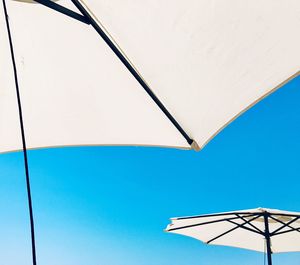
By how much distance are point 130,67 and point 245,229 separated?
3770 mm

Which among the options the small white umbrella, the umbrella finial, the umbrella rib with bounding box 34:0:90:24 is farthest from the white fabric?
the umbrella rib with bounding box 34:0:90:24

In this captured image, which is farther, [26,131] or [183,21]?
[26,131]

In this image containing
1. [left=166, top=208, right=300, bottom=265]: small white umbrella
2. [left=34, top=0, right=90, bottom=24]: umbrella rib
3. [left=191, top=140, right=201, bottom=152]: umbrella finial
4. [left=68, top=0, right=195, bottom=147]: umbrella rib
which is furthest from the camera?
[left=166, top=208, right=300, bottom=265]: small white umbrella

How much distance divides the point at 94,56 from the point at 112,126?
565 millimetres

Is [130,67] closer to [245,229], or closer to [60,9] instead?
[60,9]

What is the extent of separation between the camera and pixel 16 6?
181cm

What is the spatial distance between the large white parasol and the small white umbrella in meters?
2.24

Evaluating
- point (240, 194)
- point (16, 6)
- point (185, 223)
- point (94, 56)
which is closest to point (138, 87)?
point (94, 56)

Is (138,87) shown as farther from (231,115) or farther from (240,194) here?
(240,194)

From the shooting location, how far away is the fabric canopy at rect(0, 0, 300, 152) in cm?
170

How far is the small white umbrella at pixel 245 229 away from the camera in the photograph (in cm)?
421

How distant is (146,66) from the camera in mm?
1922

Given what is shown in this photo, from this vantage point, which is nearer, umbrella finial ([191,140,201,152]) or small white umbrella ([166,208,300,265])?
umbrella finial ([191,140,201,152])

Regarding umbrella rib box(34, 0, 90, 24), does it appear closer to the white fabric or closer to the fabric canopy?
the fabric canopy
